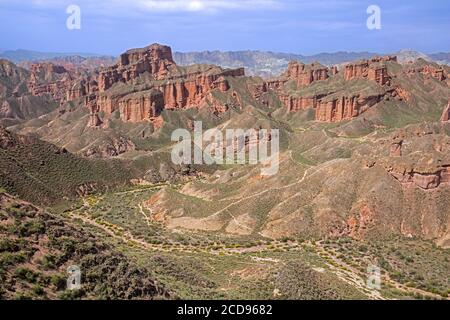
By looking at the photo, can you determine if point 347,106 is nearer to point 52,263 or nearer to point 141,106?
point 141,106

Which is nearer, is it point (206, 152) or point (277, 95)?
point (206, 152)

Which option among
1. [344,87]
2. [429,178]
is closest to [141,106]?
[344,87]

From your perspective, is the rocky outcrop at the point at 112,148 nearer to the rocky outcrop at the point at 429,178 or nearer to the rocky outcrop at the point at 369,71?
the rocky outcrop at the point at 369,71

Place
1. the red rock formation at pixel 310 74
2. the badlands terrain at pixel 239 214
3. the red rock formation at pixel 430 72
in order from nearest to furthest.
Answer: the badlands terrain at pixel 239 214 < the red rock formation at pixel 430 72 < the red rock formation at pixel 310 74

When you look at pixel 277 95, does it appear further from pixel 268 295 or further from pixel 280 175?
pixel 268 295

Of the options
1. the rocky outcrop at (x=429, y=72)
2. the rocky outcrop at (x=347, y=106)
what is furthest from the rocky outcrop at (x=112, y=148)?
the rocky outcrop at (x=429, y=72)
